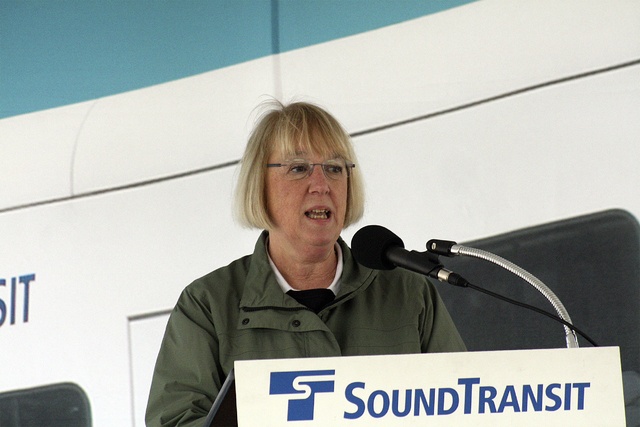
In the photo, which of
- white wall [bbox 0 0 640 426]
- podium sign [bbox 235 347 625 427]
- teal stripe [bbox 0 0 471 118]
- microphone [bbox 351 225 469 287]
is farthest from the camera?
teal stripe [bbox 0 0 471 118]

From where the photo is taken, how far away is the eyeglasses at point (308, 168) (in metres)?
2.10

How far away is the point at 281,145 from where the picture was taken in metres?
2.12

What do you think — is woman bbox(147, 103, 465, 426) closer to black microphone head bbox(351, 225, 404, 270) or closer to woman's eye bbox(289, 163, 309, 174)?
woman's eye bbox(289, 163, 309, 174)

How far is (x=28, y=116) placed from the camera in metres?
2.97

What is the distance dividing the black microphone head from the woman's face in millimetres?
269

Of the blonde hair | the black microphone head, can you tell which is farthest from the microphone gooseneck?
the blonde hair

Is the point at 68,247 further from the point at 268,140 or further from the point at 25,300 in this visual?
the point at 268,140

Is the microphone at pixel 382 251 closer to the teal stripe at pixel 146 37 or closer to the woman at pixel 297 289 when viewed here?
the woman at pixel 297 289

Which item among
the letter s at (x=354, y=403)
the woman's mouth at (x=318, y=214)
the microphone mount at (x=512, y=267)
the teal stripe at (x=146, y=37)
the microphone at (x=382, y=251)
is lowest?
the letter s at (x=354, y=403)

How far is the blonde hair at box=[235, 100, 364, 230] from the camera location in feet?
6.91

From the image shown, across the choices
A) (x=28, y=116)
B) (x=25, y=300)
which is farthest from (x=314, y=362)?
(x=28, y=116)

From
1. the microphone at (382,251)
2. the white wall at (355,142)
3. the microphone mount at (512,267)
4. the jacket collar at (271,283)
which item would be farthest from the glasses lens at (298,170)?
the white wall at (355,142)

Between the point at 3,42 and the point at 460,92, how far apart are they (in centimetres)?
153

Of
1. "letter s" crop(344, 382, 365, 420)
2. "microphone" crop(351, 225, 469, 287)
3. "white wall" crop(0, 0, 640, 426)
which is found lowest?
"letter s" crop(344, 382, 365, 420)
